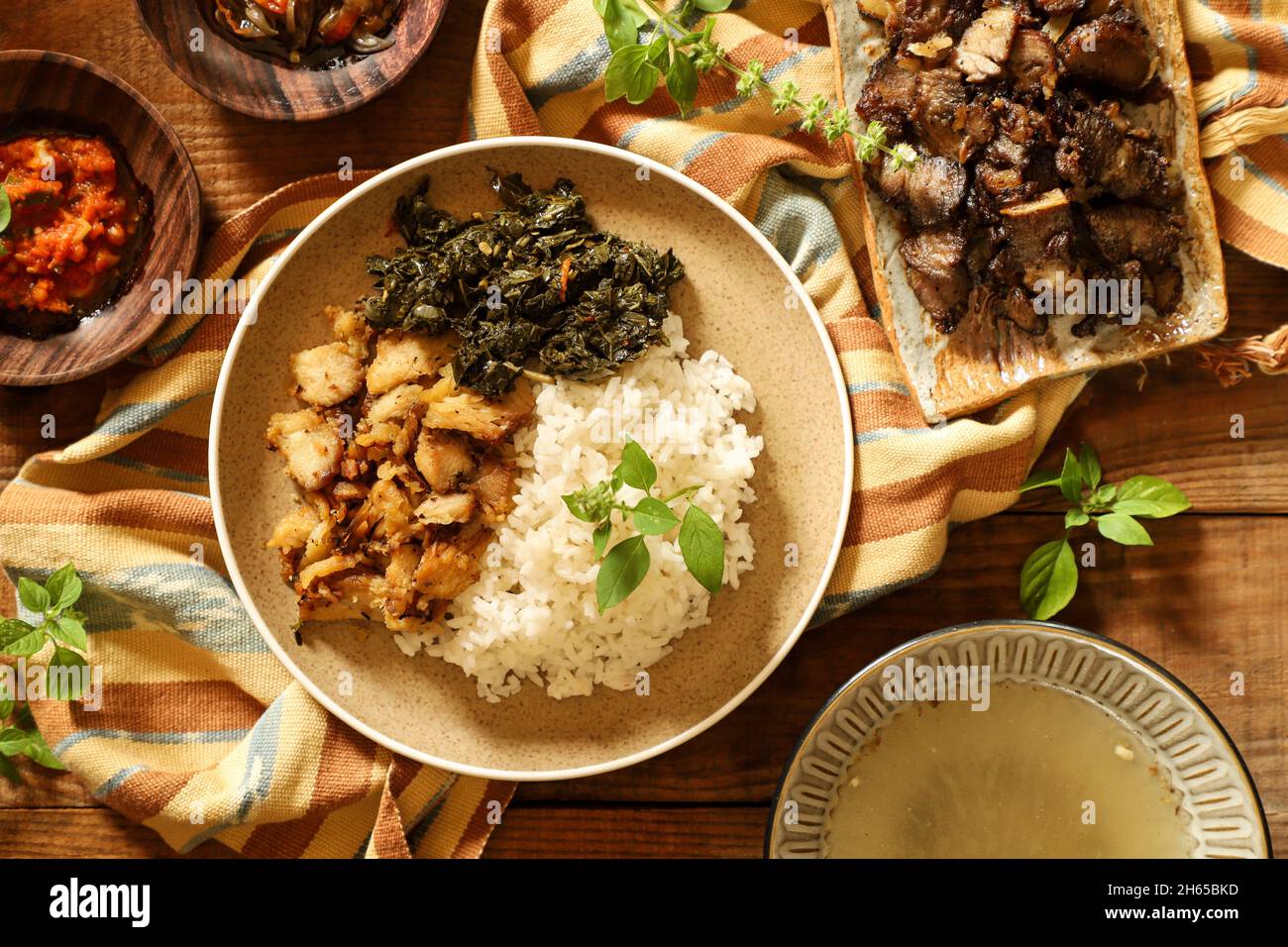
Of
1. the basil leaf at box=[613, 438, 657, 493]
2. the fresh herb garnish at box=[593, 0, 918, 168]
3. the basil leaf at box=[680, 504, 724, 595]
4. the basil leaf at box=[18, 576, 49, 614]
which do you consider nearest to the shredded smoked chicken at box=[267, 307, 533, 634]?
the basil leaf at box=[613, 438, 657, 493]

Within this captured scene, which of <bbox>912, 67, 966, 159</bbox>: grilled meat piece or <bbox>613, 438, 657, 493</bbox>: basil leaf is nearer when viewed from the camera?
<bbox>613, 438, 657, 493</bbox>: basil leaf

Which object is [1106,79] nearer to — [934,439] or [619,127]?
[934,439]

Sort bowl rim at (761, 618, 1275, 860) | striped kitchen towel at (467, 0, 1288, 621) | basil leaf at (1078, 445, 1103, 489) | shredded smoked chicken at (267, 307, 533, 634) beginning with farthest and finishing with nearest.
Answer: basil leaf at (1078, 445, 1103, 489) < striped kitchen towel at (467, 0, 1288, 621) < shredded smoked chicken at (267, 307, 533, 634) < bowl rim at (761, 618, 1275, 860)

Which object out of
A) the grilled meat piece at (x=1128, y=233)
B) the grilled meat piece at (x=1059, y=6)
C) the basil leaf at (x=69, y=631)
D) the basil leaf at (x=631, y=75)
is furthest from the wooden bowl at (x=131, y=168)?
the grilled meat piece at (x=1128, y=233)

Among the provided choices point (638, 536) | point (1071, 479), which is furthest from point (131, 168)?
point (1071, 479)

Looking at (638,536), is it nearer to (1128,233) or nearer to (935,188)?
(935,188)

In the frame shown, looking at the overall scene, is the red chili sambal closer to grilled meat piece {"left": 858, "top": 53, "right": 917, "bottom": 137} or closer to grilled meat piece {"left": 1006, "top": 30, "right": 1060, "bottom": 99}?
grilled meat piece {"left": 858, "top": 53, "right": 917, "bottom": 137}
